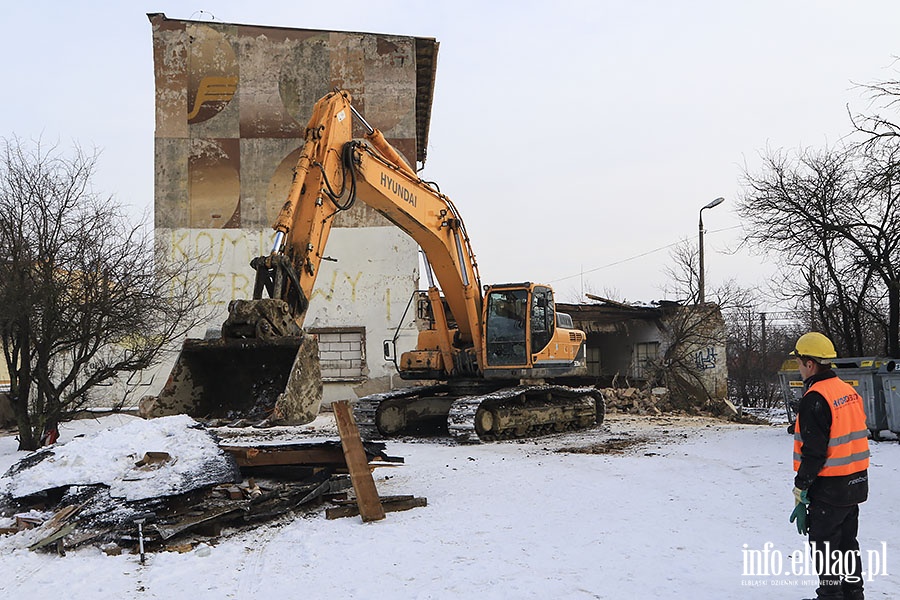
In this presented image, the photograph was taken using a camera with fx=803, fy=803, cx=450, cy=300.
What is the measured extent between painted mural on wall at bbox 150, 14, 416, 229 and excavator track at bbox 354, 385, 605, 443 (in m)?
9.31

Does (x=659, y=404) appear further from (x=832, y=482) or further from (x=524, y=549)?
(x=832, y=482)

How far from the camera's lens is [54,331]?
1238 centimetres

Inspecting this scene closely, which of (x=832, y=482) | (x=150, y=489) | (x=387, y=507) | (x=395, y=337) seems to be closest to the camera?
(x=832, y=482)

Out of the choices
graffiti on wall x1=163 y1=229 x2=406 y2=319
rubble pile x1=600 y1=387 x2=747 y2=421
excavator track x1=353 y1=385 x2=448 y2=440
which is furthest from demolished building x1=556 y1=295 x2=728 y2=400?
excavator track x1=353 y1=385 x2=448 y2=440

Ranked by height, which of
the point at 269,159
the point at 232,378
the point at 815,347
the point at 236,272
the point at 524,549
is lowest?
the point at 524,549

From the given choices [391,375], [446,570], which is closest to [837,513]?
[446,570]

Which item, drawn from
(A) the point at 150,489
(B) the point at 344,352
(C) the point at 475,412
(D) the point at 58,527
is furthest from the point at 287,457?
(B) the point at 344,352

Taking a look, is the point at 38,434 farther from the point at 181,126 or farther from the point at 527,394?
the point at 181,126

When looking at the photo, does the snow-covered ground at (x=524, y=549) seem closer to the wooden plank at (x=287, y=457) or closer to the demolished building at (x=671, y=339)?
the wooden plank at (x=287, y=457)

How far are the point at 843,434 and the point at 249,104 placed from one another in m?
20.9

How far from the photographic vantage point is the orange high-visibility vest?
15.2ft

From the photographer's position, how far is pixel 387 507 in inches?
302

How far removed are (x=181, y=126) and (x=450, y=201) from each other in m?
12.0

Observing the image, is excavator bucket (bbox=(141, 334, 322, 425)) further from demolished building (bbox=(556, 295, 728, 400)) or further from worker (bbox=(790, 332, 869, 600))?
demolished building (bbox=(556, 295, 728, 400))
